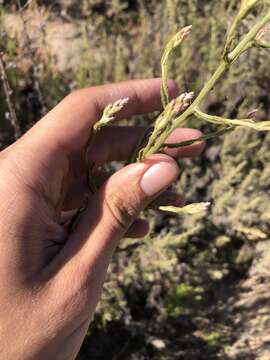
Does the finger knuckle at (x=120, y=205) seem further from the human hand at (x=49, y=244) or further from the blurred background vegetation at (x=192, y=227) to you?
the blurred background vegetation at (x=192, y=227)

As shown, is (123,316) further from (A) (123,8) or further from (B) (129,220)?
(A) (123,8)

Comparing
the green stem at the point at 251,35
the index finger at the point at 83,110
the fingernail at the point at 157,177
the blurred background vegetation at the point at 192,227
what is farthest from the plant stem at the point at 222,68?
the blurred background vegetation at the point at 192,227

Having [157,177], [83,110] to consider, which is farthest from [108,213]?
[83,110]

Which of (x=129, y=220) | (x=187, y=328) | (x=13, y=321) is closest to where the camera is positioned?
(x=13, y=321)

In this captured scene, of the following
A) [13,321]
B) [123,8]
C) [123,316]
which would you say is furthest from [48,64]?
[13,321]

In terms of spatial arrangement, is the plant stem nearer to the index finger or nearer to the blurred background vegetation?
the index finger
